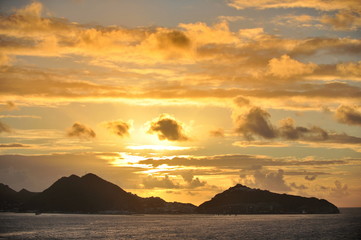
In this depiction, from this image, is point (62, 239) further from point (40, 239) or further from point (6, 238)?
point (6, 238)

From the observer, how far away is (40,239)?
19300 cm

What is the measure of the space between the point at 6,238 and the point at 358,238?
486 feet

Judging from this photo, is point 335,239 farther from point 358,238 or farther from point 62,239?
point 62,239

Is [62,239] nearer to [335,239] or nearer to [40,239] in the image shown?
[40,239]

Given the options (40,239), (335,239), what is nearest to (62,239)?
(40,239)

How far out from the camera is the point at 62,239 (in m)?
200

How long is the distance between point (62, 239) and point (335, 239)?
116763 mm

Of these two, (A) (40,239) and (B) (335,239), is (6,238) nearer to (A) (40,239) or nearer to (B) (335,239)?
(A) (40,239)

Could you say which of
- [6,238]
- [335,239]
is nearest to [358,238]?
[335,239]

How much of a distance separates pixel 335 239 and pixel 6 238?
13735 centimetres

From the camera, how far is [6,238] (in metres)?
190

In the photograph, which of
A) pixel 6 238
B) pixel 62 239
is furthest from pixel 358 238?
pixel 6 238

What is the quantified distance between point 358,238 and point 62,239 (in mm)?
127254
